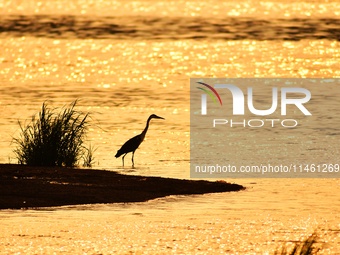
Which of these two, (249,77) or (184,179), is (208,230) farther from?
(249,77)

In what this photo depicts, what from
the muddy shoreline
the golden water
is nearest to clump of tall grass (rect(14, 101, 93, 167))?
the muddy shoreline

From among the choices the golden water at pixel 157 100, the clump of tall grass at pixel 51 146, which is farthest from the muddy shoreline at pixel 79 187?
the clump of tall grass at pixel 51 146

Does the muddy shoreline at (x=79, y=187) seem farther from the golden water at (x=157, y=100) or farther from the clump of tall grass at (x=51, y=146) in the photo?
the clump of tall grass at (x=51, y=146)

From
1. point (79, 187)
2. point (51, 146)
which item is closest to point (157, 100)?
point (51, 146)

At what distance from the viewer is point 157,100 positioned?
3941cm

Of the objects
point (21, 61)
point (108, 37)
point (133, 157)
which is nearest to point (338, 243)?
point (133, 157)

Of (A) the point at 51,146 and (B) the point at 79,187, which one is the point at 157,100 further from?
(B) the point at 79,187

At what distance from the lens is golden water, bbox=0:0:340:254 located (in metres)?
15.8

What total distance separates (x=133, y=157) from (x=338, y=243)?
10.6 meters

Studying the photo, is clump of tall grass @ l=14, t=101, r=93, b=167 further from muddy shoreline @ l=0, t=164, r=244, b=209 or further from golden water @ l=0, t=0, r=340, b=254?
golden water @ l=0, t=0, r=340, b=254

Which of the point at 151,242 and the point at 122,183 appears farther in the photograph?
the point at 122,183

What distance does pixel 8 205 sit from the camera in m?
17.5

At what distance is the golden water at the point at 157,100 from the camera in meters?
15.8

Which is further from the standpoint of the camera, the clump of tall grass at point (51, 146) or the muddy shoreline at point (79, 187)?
the clump of tall grass at point (51, 146)
